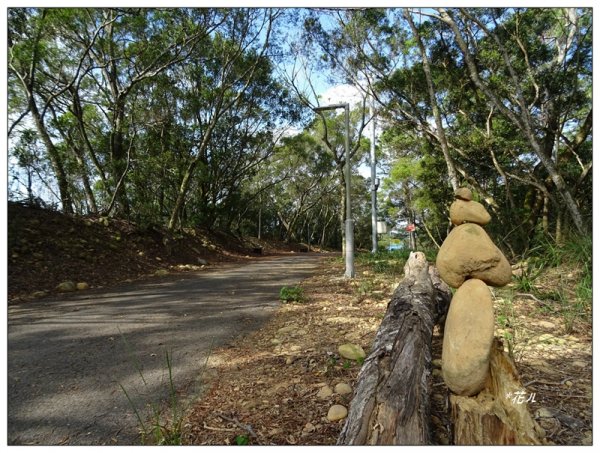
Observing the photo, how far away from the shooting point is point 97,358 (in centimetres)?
217

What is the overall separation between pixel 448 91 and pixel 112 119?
9.14m

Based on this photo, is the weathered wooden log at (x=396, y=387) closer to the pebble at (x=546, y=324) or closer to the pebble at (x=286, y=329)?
the pebble at (x=286, y=329)

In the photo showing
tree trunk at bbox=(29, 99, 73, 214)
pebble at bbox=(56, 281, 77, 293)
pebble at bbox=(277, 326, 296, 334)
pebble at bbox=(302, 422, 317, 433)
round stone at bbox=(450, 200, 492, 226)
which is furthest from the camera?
tree trunk at bbox=(29, 99, 73, 214)

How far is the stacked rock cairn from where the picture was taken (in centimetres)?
157

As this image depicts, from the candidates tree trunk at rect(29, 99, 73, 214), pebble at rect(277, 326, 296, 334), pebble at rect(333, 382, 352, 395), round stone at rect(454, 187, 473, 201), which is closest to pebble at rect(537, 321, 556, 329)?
Result: round stone at rect(454, 187, 473, 201)

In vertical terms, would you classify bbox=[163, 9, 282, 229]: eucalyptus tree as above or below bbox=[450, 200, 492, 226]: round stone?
above

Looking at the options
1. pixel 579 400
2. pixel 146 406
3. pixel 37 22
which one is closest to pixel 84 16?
pixel 37 22

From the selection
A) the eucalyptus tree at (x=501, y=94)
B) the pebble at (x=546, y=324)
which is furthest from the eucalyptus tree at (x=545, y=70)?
the pebble at (x=546, y=324)

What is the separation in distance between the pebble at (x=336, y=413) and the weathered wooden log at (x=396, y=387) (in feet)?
0.55

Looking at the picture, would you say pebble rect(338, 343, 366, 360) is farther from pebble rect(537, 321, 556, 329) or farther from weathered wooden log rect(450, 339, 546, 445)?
pebble rect(537, 321, 556, 329)

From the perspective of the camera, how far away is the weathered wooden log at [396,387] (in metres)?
1.35

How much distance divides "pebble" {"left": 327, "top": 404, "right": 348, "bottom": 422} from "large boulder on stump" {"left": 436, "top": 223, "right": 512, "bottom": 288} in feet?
2.95

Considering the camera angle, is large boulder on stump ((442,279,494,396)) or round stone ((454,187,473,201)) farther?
round stone ((454,187,473,201))

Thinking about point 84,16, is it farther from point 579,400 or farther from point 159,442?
point 579,400
